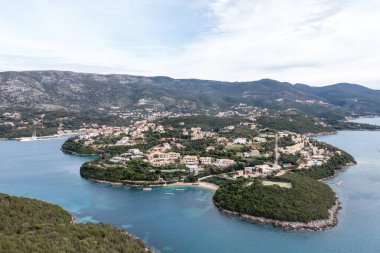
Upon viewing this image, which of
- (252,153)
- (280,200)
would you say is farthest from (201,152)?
(280,200)

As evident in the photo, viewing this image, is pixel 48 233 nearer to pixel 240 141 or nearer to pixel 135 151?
pixel 135 151

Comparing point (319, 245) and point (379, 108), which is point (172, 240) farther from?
point (379, 108)

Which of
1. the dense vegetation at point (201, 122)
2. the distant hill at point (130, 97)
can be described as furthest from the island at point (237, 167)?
the distant hill at point (130, 97)

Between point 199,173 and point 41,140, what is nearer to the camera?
point 199,173

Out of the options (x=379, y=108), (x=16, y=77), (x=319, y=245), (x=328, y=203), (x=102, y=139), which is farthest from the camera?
(x=379, y=108)

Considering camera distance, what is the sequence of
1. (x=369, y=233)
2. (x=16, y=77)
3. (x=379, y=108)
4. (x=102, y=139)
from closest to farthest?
(x=369, y=233), (x=102, y=139), (x=16, y=77), (x=379, y=108)

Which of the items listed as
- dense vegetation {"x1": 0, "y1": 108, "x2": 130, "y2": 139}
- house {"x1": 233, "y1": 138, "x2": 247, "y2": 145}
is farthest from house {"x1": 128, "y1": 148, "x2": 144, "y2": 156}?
dense vegetation {"x1": 0, "y1": 108, "x2": 130, "y2": 139}

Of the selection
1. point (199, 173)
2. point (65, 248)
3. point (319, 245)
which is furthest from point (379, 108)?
point (65, 248)
